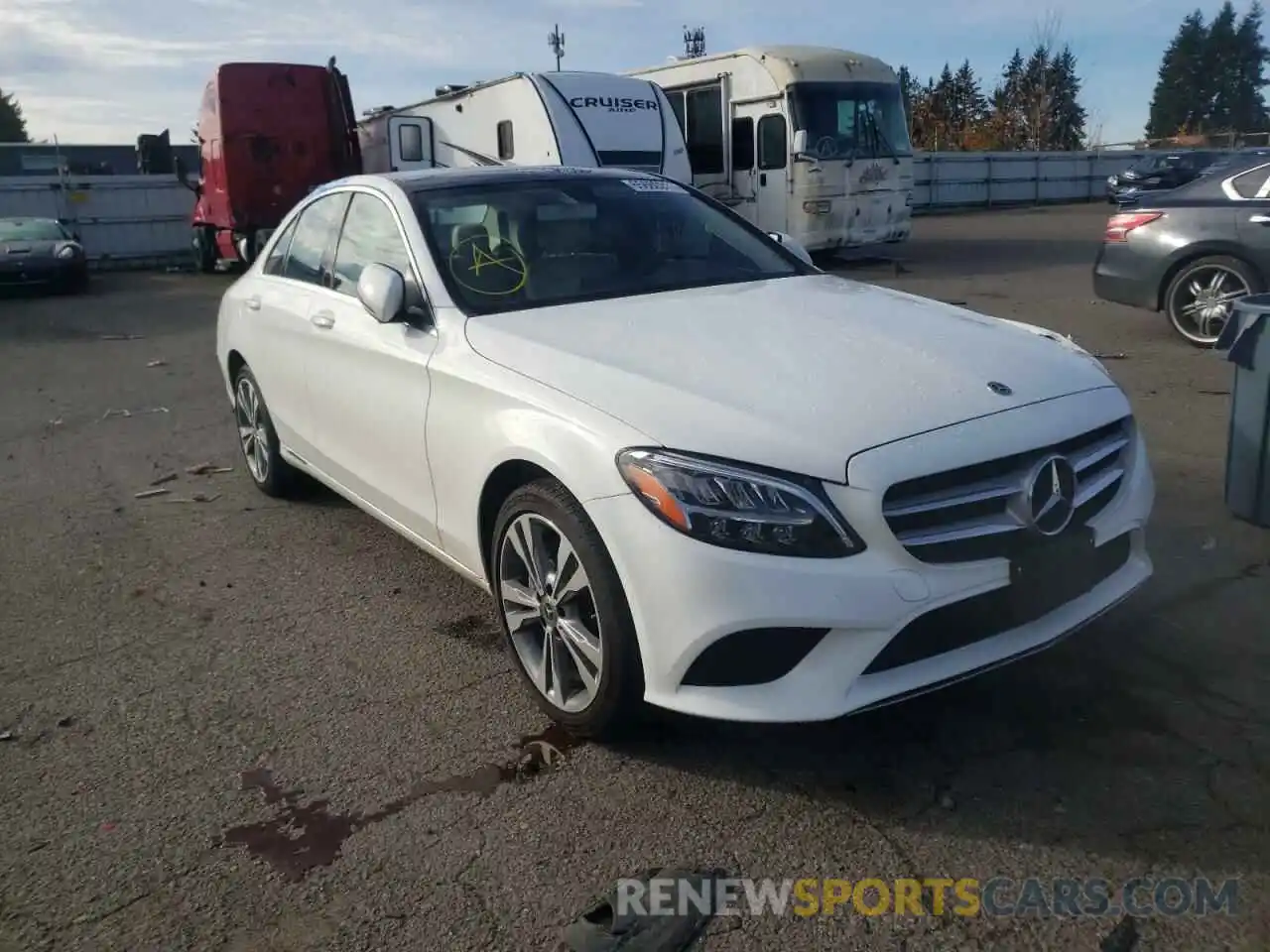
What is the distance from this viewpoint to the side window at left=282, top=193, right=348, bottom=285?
507cm

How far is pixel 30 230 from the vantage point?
59.9ft

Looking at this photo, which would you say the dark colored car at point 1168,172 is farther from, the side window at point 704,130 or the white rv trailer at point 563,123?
the white rv trailer at point 563,123

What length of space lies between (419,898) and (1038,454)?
1.96 meters

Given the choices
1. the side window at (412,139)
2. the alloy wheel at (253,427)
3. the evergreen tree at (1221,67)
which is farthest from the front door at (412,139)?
the evergreen tree at (1221,67)

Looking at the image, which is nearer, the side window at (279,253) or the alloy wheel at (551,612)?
the alloy wheel at (551,612)

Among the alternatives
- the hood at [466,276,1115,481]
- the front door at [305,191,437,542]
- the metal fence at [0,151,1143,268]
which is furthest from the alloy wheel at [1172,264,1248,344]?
the metal fence at [0,151,1143,268]

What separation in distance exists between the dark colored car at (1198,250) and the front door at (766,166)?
287 inches

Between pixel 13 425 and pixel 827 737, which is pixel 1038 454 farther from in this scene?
pixel 13 425

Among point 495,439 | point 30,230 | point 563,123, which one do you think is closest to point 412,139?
point 563,123

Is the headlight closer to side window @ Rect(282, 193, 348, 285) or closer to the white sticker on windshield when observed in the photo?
the white sticker on windshield

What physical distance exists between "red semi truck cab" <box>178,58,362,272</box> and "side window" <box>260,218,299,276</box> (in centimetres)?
1225

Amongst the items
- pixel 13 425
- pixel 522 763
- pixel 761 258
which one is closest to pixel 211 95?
pixel 13 425

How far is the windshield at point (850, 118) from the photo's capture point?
16094mm

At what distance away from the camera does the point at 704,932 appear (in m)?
2.60
